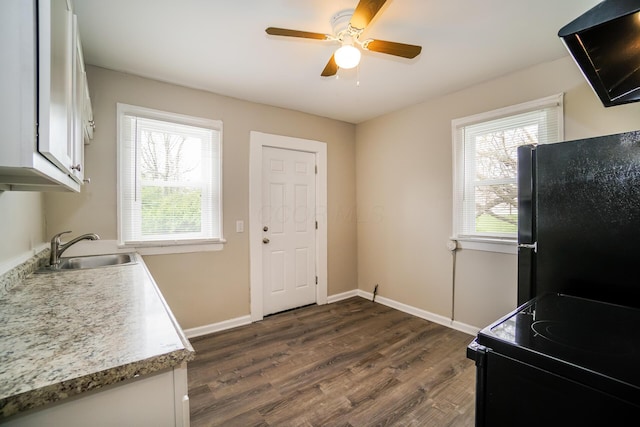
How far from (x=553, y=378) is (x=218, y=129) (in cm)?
311

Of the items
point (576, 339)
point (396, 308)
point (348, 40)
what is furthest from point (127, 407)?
point (396, 308)

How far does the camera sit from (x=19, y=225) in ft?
5.21

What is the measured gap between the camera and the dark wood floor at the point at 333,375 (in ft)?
5.57

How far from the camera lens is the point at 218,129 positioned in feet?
9.61

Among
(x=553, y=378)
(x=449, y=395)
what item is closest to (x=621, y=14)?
(x=553, y=378)

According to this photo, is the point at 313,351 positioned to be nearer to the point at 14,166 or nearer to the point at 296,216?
the point at 296,216

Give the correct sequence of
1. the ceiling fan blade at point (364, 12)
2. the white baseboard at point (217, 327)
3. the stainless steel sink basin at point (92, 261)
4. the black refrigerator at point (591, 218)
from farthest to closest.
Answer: the white baseboard at point (217, 327) → the stainless steel sink basin at point (92, 261) → the ceiling fan blade at point (364, 12) → the black refrigerator at point (591, 218)

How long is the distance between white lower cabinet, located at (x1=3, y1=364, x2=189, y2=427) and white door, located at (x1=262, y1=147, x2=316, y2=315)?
8.33 ft

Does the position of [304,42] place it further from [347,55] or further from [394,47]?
[394,47]

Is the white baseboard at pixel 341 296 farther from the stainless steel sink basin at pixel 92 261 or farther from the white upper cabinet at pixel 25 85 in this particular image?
the white upper cabinet at pixel 25 85

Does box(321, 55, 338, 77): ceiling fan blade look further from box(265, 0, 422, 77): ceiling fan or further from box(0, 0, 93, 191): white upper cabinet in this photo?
box(0, 0, 93, 191): white upper cabinet

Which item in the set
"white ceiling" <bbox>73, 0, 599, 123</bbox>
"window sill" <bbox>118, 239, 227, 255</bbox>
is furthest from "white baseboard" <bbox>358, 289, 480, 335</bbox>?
"white ceiling" <bbox>73, 0, 599, 123</bbox>

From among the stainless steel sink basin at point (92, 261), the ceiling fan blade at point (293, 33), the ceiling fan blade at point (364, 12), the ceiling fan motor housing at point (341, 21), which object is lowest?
the stainless steel sink basin at point (92, 261)

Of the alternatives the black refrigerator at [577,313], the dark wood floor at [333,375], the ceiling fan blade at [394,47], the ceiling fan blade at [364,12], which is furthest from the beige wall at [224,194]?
the black refrigerator at [577,313]
